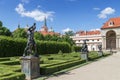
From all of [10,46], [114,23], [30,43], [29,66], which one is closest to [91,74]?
[29,66]

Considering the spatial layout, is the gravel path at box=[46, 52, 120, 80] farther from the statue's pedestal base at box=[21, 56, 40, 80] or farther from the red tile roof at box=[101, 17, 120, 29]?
the red tile roof at box=[101, 17, 120, 29]

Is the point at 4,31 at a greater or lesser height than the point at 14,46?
greater

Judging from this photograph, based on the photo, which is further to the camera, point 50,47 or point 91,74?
point 50,47

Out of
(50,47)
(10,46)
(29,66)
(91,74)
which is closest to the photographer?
(29,66)

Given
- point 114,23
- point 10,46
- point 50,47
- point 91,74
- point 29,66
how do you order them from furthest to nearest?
1. point 114,23
2. point 50,47
3. point 10,46
4. point 91,74
5. point 29,66

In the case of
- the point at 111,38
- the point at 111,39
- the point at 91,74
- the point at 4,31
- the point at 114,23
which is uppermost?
the point at 114,23

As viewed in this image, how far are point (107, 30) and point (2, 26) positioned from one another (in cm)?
3346

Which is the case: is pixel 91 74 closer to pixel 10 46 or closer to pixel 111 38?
pixel 10 46

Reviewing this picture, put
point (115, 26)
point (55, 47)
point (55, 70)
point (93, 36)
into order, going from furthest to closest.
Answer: point (93, 36), point (115, 26), point (55, 47), point (55, 70)

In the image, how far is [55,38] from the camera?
82.3 m

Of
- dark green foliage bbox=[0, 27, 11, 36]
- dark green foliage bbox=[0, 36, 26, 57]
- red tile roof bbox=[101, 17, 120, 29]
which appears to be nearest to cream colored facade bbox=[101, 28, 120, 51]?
red tile roof bbox=[101, 17, 120, 29]

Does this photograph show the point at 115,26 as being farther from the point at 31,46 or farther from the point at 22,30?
the point at 31,46

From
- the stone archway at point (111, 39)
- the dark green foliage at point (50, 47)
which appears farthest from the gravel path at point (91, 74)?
the stone archway at point (111, 39)

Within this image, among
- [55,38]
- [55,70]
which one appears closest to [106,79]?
[55,70]
